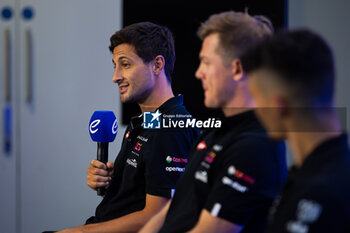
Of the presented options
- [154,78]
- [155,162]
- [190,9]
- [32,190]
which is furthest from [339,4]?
[32,190]

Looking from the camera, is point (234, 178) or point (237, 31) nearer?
point (234, 178)

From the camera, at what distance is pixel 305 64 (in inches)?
28.6

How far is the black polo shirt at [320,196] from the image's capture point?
0.64 m

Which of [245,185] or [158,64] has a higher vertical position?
[158,64]

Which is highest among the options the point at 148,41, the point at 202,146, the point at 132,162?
the point at 148,41

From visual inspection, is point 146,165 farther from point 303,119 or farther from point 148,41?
point 303,119

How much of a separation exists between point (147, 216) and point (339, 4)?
1493mm

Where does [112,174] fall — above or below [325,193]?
below

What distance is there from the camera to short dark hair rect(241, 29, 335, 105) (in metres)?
0.73

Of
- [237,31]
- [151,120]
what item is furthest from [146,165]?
[237,31]

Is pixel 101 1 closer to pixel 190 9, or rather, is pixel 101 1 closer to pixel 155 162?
pixel 190 9

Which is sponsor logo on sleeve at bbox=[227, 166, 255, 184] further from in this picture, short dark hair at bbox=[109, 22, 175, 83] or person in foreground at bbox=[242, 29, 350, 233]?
short dark hair at bbox=[109, 22, 175, 83]

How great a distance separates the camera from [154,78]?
1.56m

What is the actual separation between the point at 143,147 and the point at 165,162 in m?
0.11
